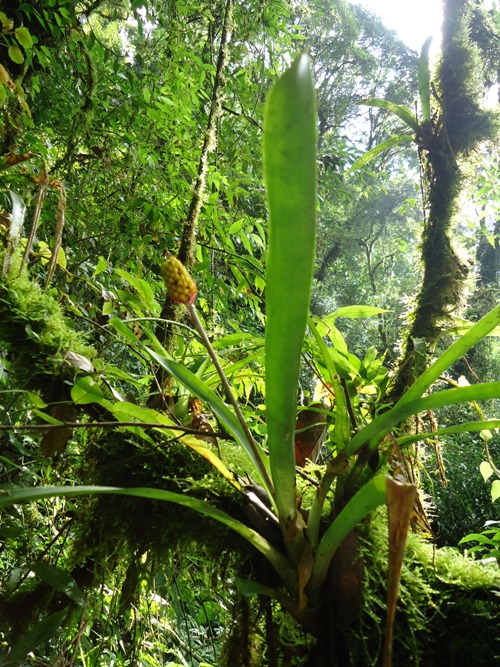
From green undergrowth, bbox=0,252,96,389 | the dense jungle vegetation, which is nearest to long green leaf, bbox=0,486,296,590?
the dense jungle vegetation

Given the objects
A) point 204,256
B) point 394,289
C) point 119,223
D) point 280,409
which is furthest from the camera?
point 394,289

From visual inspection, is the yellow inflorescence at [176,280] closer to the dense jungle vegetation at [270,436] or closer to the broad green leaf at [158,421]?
the dense jungle vegetation at [270,436]

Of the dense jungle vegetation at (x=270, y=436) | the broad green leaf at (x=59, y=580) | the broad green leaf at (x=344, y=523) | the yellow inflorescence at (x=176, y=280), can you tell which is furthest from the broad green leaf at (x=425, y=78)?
the broad green leaf at (x=59, y=580)

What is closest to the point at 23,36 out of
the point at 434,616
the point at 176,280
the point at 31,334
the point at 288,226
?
the point at 31,334

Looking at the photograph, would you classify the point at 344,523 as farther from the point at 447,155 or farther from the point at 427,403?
the point at 447,155

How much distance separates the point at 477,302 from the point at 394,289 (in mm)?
4826

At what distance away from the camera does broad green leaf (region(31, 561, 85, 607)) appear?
60 centimetres

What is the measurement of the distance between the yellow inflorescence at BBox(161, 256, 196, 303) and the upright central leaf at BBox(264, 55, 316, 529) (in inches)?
5.5

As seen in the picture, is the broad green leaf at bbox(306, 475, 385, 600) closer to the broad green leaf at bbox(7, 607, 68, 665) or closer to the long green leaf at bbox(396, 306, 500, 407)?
the long green leaf at bbox(396, 306, 500, 407)

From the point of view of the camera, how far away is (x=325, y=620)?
491mm

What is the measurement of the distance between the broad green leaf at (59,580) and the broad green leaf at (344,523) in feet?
1.12

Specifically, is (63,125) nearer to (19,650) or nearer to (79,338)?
(79,338)

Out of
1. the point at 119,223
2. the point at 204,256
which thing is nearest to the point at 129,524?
the point at 204,256

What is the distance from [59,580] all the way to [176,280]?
47cm
